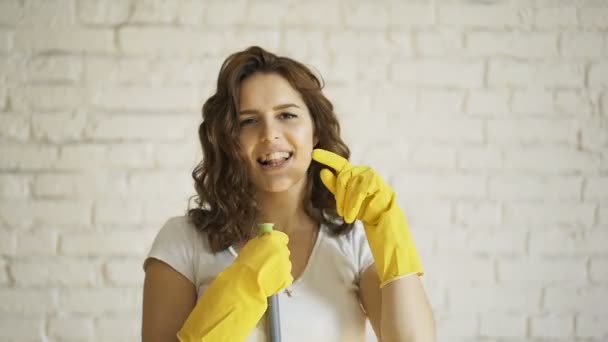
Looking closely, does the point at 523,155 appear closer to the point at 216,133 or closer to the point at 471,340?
the point at 471,340

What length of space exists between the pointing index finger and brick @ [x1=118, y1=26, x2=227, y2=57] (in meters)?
0.54

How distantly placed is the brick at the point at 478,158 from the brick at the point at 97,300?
780 mm

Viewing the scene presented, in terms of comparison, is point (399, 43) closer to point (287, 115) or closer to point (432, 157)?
point (432, 157)

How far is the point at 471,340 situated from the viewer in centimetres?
167

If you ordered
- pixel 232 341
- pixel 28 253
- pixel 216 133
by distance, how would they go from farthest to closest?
1. pixel 28 253
2. pixel 216 133
3. pixel 232 341

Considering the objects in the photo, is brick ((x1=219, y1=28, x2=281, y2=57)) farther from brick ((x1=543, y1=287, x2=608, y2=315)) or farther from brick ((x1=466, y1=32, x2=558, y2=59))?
brick ((x1=543, y1=287, x2=608, y2=315))

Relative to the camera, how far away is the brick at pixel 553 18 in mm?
1685

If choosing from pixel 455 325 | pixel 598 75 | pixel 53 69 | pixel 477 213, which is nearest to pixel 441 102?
pixel 477 213

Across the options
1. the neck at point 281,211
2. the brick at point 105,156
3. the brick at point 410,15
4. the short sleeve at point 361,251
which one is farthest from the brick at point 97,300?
the brick at point 410,15

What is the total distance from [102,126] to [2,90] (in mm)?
227

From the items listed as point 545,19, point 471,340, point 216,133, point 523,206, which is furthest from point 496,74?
point 216,133

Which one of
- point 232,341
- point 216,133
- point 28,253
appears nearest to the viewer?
point 232,341

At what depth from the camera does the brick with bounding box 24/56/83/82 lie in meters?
1.60

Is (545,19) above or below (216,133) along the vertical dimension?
above
